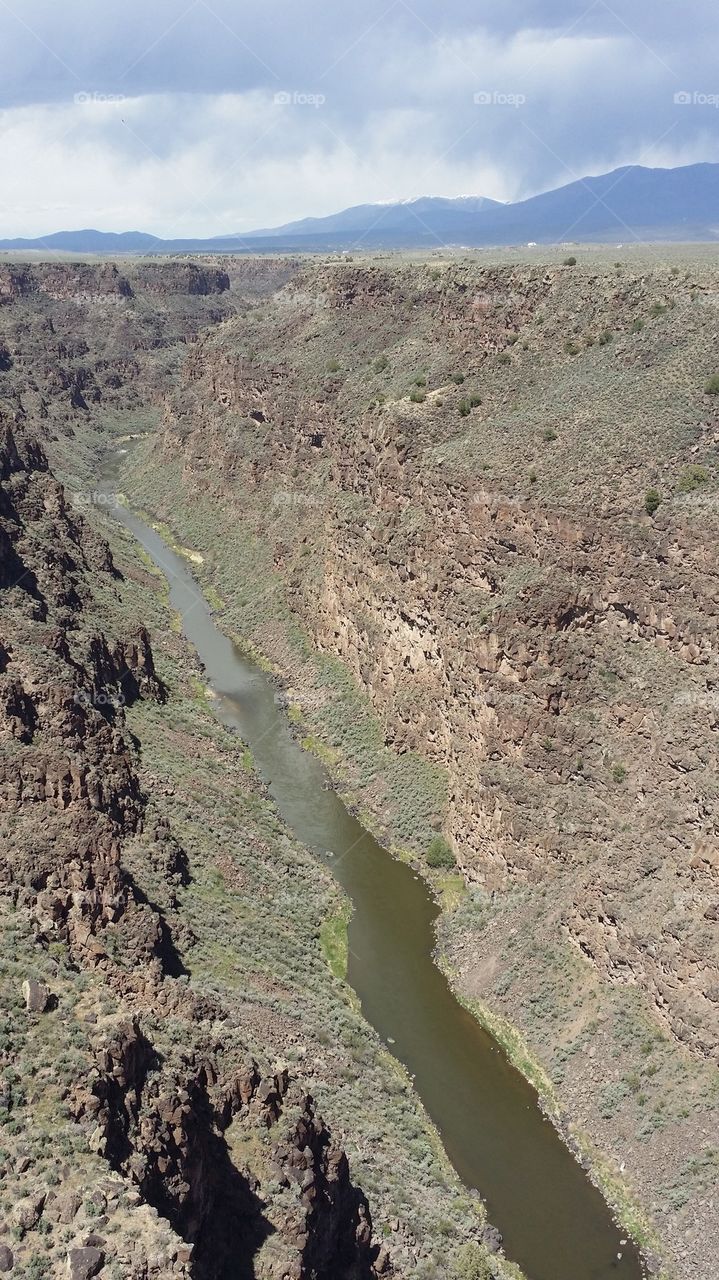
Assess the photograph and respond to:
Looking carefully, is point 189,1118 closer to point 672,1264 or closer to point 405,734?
point 672,1264

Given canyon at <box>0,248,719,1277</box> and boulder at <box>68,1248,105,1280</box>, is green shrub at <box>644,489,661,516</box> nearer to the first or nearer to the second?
canyon at <box>0,248,719,1277</box>

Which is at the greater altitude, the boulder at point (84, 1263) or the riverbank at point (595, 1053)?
the boulder at point (84, 1263)

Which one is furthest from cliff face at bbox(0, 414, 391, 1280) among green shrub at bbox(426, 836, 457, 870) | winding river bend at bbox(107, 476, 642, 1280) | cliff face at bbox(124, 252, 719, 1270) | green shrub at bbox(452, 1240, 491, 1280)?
cliff face at bbox(124, 252, 719, 1270)

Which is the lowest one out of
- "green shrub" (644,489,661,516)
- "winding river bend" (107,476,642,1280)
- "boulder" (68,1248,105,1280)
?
"winding river bend" (107,476,642,1280)

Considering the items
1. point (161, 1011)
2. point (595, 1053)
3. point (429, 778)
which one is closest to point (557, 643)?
point (429, 778)

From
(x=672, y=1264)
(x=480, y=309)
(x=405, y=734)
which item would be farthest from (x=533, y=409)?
(x=672, y=1264)

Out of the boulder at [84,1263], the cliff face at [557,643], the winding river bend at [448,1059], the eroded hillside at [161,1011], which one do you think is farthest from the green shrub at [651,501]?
the boulder at [84,1263]

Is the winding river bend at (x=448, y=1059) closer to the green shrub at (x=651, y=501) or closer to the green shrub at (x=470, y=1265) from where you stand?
the green shrub at (x=470, y=1265)
